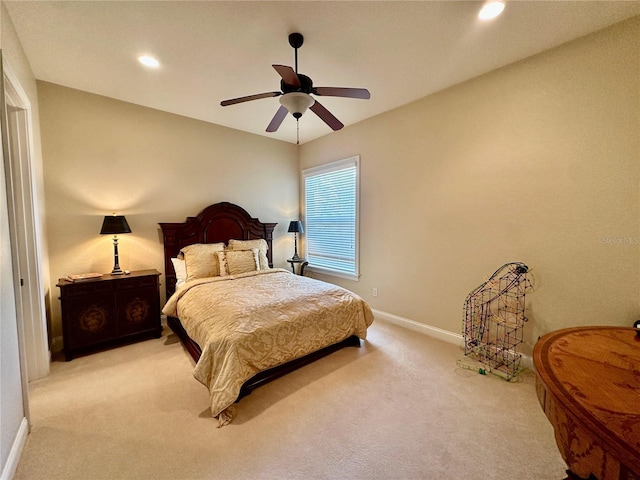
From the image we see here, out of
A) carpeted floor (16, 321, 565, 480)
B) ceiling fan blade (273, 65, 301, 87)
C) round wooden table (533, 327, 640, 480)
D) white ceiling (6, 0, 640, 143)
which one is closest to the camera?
round wooden table (533, 327, 640, 480)

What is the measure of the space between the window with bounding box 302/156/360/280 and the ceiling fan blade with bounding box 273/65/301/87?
2.16m

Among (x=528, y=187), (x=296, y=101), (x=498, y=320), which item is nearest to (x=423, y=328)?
(x=498, y=320)

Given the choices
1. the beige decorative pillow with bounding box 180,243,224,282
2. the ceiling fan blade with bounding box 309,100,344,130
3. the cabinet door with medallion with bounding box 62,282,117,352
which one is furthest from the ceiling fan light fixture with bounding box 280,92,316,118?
the cabinet door with medallion with bounding box 62,282,117,352

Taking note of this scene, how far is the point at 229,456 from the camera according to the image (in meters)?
1.56

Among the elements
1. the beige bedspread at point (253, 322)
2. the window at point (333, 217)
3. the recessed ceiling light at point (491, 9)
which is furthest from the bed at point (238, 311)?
the recessed ceiling light at point (491, 9)

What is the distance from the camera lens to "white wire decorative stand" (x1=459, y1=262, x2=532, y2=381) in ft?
8.23

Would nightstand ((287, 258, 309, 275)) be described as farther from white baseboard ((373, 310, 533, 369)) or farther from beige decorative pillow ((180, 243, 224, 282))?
white baseboard ((373, 310, 533, 369))

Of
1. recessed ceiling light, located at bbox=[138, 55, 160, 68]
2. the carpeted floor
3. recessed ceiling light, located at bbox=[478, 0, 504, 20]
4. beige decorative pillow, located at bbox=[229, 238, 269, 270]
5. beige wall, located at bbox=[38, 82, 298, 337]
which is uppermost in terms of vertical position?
recessed ceiling light, located at bbox=[138, 55, 160, 68]

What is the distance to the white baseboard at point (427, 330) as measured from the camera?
9.64 ft

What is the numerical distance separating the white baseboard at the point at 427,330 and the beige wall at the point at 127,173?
2.79 metres

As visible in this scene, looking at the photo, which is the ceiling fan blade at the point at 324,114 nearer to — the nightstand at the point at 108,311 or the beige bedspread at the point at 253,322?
the beige bedspread at the point at 253,322

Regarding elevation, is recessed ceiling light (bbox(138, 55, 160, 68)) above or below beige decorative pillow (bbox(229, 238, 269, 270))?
above

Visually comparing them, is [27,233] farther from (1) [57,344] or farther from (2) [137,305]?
(1) [57,344]

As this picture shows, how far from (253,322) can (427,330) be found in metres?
2.27
